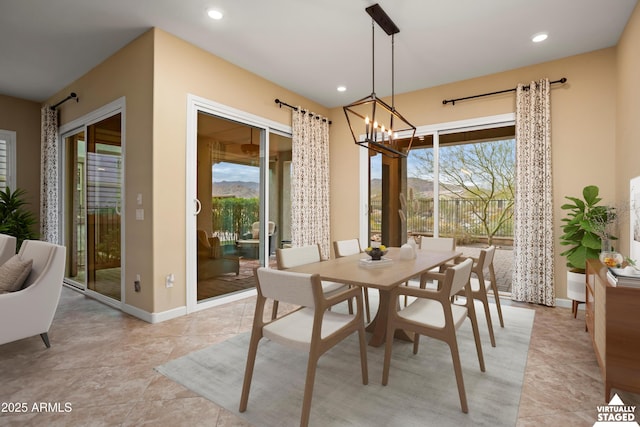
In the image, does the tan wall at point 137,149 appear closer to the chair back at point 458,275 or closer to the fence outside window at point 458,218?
the chair back at point 458,275

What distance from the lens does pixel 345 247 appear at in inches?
131

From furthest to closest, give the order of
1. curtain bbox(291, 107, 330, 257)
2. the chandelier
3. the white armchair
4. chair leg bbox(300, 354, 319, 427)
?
1. curtain bbox(291, 107, 330, 257)
2. the chandelier
3. the white armchair
4. chair leg bbox(300, 354, 319, 427)

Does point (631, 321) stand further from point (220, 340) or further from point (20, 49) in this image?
point (20, 49)

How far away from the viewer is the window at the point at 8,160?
16.1 feet

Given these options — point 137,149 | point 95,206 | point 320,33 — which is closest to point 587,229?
point 320,33

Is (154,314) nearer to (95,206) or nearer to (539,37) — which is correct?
(95,206)

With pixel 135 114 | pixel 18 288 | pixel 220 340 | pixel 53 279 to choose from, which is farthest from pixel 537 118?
pixel 18 288

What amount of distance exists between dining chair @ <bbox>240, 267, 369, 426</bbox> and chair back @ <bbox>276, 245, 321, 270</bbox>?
25.6 inches

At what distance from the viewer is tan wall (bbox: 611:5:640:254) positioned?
2.65 metres

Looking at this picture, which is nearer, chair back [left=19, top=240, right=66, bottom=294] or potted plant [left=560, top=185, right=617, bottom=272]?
chair back [left=19, top=240, right=66, bottom=294]

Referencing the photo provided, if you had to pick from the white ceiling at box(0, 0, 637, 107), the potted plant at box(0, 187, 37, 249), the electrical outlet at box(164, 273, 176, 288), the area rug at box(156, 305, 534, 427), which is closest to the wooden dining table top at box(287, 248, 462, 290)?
the area rug at box(156, 305, 534, 427)

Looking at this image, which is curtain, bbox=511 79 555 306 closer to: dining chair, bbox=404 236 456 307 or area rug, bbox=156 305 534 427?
dining chair, bbox=404 236 456 307

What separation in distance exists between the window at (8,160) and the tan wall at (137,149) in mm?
2728

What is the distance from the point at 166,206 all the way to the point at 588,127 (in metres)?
4.66
